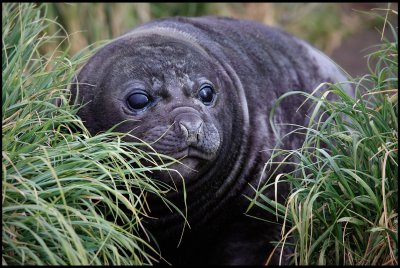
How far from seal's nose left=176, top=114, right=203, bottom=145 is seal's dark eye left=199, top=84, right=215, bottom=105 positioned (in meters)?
0.40

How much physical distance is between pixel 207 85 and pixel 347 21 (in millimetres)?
6935

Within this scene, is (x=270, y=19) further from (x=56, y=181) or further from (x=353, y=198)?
(x=56, y=181)

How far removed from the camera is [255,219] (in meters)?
4.82

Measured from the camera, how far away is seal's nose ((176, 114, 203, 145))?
4152 millimetres

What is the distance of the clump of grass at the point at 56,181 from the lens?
3.43m

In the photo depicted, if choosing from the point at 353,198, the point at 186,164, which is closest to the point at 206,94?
the point at 186,164

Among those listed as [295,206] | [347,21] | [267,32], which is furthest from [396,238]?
[347,21]

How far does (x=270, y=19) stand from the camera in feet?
32.8

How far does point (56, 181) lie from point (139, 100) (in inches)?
39.0

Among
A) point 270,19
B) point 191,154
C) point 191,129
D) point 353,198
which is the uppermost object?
point 270,19

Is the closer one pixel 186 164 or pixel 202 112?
pixel 186 164

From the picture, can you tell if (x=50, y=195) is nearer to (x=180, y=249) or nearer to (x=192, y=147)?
(x=192, y=147)

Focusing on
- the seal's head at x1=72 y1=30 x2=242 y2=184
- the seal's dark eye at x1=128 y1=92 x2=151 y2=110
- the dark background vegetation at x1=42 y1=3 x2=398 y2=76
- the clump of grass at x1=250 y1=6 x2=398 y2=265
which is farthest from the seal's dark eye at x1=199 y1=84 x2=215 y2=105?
the dark background vegetation at x1=42 y1=3 x2=398 y2=76

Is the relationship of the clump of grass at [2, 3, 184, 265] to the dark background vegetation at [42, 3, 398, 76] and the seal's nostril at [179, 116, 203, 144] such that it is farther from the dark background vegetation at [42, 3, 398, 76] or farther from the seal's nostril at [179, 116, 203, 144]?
the dark background vegetation at [42, 3, 398, 76]
